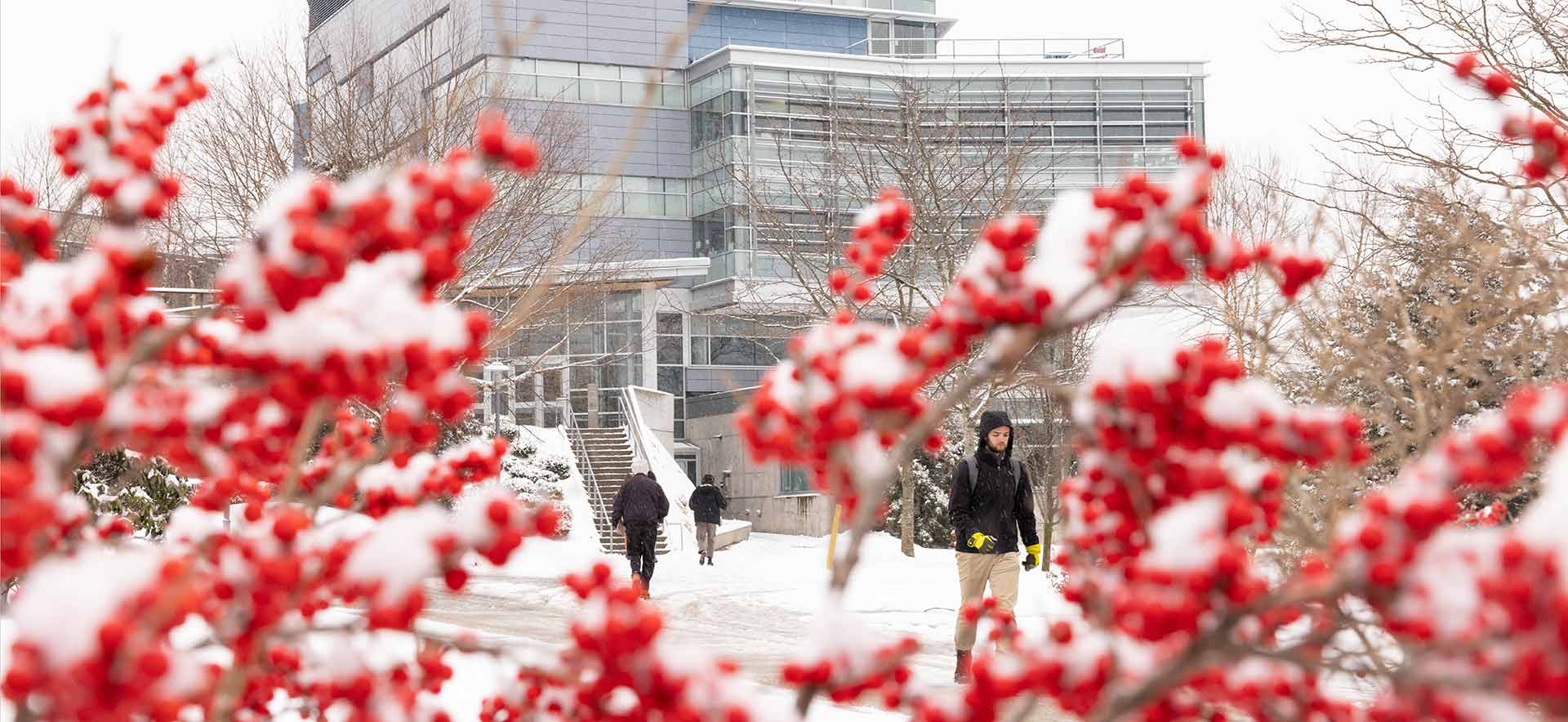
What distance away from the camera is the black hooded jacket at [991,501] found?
28.4ft

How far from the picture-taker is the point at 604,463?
31.3 meters

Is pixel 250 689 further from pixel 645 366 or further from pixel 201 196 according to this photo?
pixel 645 366

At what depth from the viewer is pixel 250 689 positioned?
92.7 inches

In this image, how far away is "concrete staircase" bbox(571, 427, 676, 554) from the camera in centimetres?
2839

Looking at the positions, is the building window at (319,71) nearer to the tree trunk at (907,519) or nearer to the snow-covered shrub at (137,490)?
the snow-covered shrub at (137,490)

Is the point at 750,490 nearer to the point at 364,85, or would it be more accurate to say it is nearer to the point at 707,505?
the point at 707,505

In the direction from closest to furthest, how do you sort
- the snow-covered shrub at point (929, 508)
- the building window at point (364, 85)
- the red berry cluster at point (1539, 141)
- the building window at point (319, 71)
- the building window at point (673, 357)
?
the red berry cluster at point (1539, 141) < the building window at point (364, 85) < the building window at point (319, 71) < the snow-covered shrub at point (929, 508) < the building window at point (673, 357)

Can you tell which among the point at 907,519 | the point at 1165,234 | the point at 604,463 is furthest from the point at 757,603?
the point at 1165,234

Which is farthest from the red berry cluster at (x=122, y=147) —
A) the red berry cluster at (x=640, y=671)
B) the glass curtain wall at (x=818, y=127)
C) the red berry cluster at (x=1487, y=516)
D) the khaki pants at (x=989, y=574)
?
the glass curtain wall at (x=818, y=127)

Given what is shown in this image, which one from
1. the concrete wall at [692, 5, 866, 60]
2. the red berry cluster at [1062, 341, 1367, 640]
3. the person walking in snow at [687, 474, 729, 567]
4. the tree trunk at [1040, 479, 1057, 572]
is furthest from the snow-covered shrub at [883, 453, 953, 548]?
the red berry cluster at [1062, 341, 1367, 640]

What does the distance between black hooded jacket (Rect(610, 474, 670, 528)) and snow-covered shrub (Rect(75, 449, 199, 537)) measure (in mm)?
5112

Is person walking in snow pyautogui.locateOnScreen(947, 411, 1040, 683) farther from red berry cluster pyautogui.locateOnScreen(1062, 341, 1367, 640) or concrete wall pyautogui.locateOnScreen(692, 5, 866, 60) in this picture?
concrete wall pyautogui.locateOnScreen(692, 5, 866, 60)

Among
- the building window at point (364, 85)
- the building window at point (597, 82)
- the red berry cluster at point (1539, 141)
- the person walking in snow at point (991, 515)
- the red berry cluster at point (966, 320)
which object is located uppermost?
the building window at point (597, 82)

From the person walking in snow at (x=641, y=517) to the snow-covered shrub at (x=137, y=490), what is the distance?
5.13 m
